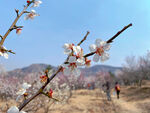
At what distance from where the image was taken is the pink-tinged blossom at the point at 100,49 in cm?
82

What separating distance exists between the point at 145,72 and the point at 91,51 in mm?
23200

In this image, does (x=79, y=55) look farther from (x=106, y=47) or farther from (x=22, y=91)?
(x=22, y=91)

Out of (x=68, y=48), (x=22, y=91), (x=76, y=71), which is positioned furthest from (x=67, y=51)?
(x=22, y=91)

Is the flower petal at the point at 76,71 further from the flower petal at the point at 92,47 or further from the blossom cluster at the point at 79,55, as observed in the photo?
the flower petal at the point at 92,47

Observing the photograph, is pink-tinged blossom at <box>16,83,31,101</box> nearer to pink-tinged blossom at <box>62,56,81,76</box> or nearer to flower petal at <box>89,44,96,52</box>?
pink-tinged blossom at <box>62,56,81,76</box>

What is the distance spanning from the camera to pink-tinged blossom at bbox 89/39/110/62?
82cm

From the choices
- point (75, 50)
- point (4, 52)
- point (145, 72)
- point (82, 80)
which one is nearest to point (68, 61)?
point (75, 50)

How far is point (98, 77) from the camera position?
96.6 ft

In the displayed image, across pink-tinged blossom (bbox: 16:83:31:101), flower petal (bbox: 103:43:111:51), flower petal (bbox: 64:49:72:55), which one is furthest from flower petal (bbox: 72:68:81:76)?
pink-tinged blossom (bbox: 16:83:31:101)

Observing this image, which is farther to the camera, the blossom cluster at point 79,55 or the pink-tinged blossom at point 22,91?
the pink-tinged blossom at point 22,91

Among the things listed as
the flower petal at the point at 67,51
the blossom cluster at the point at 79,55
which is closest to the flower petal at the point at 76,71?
the blossom cluster at the point at 79,55


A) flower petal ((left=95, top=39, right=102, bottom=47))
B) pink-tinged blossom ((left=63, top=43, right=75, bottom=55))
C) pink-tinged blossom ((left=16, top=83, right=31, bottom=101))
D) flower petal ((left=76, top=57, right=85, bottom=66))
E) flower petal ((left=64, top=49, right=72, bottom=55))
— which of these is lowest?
pink-tinged blossom ((left=16, top=83, right=31, bottom=101))

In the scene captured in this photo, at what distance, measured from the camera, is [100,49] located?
2.77 ft

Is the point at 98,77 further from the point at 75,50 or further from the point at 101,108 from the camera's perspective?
the point at 75,50
